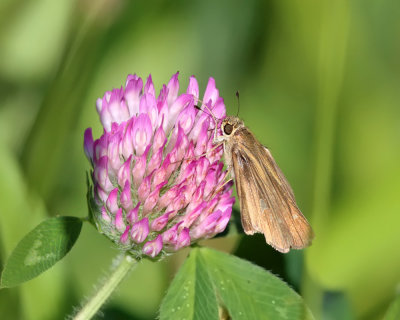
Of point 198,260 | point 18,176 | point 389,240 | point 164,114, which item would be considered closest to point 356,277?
point 389,240

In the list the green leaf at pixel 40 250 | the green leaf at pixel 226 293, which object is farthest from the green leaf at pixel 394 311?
the green leaf at pixel 40 250

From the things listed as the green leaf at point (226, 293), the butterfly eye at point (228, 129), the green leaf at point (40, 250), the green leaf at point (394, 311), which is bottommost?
the green leaf at point (40, 250)

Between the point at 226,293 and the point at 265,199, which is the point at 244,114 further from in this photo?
the point at 226,293

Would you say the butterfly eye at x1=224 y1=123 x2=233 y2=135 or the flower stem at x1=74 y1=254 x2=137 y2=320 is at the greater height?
the butterfly eye at x1=224 y1=123 x2=233 y2=135

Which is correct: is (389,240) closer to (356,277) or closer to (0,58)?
(356,277)

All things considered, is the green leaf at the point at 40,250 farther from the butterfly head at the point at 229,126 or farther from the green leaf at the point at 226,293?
the butterfly head at the point at 229,126

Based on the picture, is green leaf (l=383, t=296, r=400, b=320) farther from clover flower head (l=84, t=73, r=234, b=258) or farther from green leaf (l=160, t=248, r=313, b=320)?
clover flower head (l=84, t=73, r=234, b=258)

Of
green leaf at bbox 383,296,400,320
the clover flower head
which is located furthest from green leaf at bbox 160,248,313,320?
green leaf at bbox 383,296,400,320
